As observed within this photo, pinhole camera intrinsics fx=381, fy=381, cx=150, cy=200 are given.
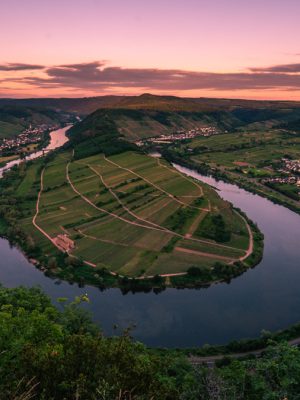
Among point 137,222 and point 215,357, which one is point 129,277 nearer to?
point 215,357

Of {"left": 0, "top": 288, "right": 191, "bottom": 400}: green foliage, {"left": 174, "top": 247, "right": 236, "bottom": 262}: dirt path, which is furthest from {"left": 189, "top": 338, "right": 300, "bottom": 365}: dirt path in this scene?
{"left": 0, "top": 288, "right": 191, "bottom": 400}: green foliage

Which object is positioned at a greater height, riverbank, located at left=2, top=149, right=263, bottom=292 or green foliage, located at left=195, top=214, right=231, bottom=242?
green foliage, located at left=195, top=214, right=231, bottom=242

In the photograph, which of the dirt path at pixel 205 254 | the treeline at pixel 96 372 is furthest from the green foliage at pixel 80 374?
the dirt path at pixel 205 254

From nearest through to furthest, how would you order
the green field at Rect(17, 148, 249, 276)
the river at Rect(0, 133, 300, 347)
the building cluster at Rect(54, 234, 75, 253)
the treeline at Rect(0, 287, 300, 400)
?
the treeline at Rect(0, 287, 300, 400) < the river at Rect(0, 133, 300, 347) < the green field at Rect(17, 148, 249, 276) < the building cluster at Rect(54, 234, 75, 253)

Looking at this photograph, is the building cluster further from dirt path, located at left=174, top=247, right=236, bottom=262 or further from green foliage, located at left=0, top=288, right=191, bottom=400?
green foliage, located at left=0, top=288, right=191, bottom=400

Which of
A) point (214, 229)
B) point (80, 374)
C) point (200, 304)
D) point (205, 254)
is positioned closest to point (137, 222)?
point (214, 229)

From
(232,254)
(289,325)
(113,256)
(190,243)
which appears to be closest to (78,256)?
(113,256)
